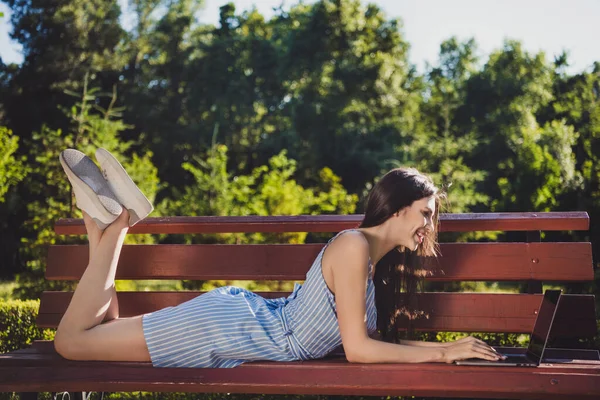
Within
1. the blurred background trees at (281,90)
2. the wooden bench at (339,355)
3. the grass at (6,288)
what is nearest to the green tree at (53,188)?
the grass at (6,288)

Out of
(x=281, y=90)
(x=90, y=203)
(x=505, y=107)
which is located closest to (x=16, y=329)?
(x=90, y=203)

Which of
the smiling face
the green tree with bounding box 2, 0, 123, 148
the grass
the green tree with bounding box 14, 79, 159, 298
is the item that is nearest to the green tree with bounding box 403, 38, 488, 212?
the green tree with bounding box 14, 79, 159, 298

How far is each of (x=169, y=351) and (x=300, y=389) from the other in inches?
23.2

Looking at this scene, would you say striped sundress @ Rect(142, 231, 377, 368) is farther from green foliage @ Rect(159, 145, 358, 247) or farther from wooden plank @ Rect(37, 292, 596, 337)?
green foliage @ Rect(159, 145, 358, 247)

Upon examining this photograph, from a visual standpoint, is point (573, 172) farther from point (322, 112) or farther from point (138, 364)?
point (322, 112)

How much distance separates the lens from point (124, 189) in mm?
2830

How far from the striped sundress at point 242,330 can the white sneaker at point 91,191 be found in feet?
1.41

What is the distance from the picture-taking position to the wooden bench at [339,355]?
2.28 metres

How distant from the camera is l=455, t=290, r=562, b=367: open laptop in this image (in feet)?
7.79

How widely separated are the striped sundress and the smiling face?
0.19 m

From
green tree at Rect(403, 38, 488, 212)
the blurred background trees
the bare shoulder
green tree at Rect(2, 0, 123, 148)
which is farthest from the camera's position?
the blurred background trees

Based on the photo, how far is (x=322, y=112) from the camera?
2142cm

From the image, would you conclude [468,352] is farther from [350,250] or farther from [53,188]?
[53,188]

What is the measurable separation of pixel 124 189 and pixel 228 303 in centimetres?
61
